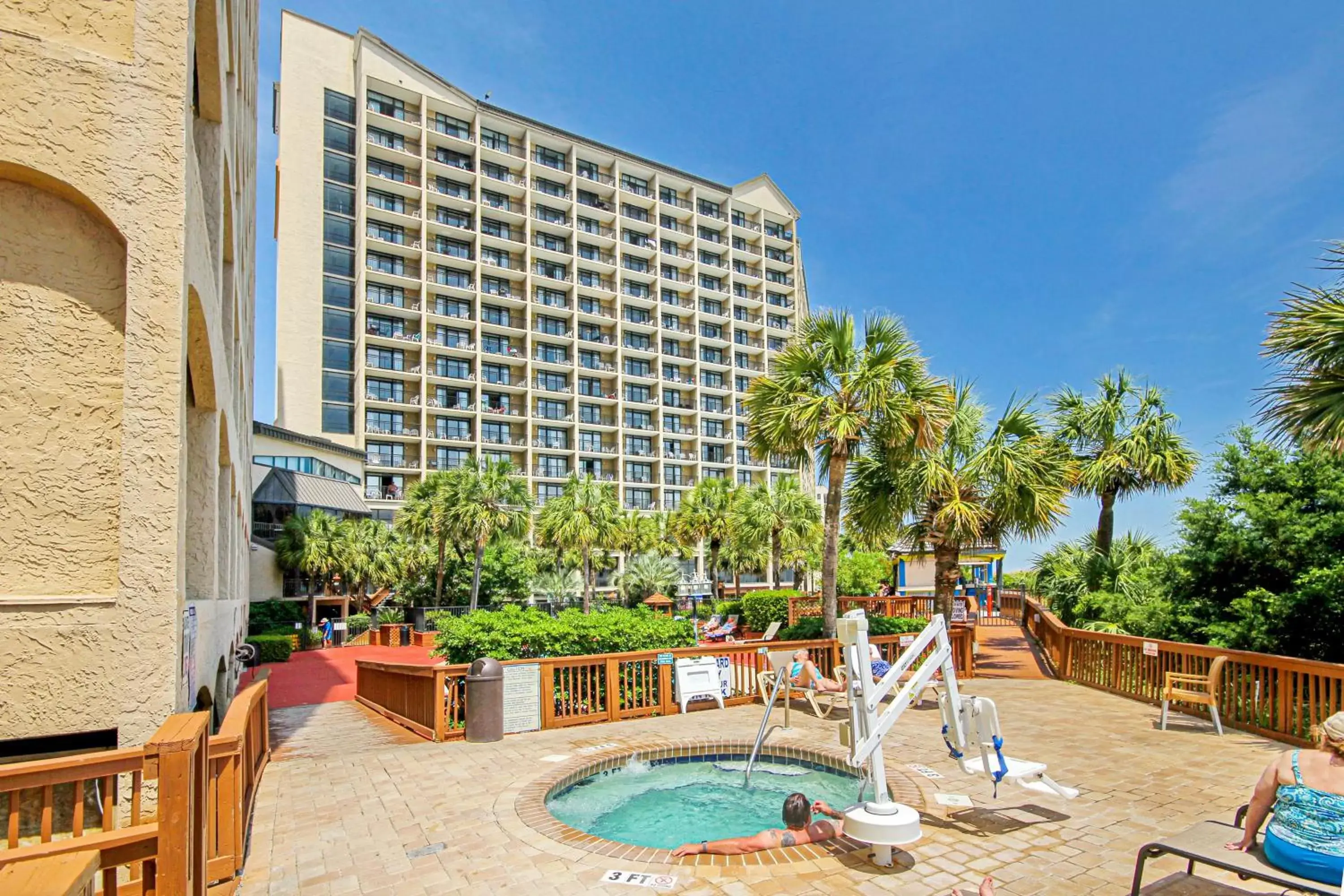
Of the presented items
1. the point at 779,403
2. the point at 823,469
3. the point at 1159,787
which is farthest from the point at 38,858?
the point at 823,469

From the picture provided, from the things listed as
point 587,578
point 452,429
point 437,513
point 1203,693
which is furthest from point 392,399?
point 1203,693

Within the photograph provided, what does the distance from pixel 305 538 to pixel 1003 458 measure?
28.6 metres

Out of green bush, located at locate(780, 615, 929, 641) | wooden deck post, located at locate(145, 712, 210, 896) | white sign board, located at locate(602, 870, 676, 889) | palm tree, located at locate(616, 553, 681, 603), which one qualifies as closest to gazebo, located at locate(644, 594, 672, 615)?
palm tree, located at locate(616, 553, 681, 603)

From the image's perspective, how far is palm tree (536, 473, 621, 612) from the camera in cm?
3725

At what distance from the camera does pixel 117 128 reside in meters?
4.52

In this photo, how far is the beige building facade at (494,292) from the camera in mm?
51688

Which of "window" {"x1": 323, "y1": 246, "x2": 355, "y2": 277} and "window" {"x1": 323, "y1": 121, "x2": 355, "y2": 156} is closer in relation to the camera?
"window" {"x1": 323, "y1": 246, "x2": 355, "y2": 277}

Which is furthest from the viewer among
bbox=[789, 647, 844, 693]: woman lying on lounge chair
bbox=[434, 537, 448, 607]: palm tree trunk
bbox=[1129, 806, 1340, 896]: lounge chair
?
bbox=[434, 537, 448, 607]: palm tree trunk

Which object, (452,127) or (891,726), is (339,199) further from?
(891,726)

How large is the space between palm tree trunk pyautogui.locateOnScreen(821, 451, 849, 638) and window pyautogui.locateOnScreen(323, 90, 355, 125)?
179 ft

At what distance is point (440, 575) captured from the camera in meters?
34.6

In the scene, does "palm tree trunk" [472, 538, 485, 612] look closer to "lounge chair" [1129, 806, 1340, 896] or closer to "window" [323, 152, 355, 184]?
"lounge chair" [1129, 806, 1340, 896]

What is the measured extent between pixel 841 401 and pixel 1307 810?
11.5 meters

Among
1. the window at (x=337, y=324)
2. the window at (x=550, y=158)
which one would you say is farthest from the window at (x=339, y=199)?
the window at (x=550, y=158)
